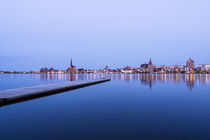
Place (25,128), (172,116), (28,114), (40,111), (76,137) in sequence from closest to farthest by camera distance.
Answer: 1. (76,137)
2. (25,128)
3. (172,116)
4. (28,114)
5. (40,111)

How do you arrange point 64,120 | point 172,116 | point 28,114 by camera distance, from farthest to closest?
point 28,114, point 172,116, point 64,120

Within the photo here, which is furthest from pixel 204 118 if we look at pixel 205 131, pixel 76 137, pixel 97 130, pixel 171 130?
pixel 76 137

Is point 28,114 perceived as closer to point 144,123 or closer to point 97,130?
point 97,130

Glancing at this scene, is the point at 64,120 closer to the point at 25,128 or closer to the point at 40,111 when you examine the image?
the point at 25,128

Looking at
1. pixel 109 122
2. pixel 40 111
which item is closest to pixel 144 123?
pixel 109 122

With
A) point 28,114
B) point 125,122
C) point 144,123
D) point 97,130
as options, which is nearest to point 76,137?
point 97,130

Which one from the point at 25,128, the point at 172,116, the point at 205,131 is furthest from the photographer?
the point at 172,116

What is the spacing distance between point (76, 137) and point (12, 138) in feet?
7.90

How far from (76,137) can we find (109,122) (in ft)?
7.41

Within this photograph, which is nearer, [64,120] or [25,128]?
[25,128]

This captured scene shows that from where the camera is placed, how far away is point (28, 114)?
995 centimetres

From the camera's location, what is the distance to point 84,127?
24.0 ft

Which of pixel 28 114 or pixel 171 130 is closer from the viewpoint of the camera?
pixel 171 130

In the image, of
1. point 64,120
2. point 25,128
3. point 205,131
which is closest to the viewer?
point 205,131
